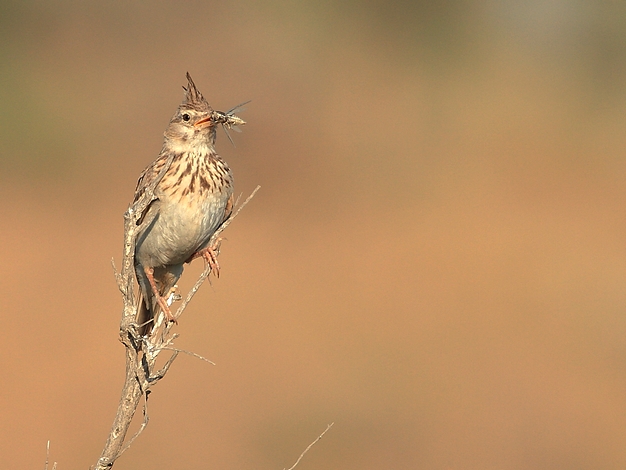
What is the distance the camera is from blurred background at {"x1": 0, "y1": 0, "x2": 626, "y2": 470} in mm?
9500

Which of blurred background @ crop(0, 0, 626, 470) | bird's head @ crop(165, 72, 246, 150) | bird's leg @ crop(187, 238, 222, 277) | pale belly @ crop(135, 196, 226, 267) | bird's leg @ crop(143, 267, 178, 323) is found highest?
bird's head @ crop(165, 72, 246, 150)

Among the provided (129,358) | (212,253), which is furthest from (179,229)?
(129,358)

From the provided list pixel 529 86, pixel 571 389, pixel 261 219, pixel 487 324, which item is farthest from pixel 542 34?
pixel 571 389

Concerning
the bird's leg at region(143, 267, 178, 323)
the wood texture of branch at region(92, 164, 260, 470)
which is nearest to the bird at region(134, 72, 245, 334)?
the bird's leg at region(143, 267, 178, 323)

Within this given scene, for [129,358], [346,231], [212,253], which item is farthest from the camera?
[346,231]

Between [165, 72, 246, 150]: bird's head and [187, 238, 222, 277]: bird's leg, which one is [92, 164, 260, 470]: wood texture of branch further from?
[165, 72, 246, 150]: bird's head

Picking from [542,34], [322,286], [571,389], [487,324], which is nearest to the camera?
[571,389]

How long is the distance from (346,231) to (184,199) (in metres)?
9.20

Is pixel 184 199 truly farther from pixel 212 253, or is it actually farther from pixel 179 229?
pixel 212 253

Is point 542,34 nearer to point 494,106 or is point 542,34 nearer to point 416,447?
point 494,106

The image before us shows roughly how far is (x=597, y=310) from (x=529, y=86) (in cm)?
837

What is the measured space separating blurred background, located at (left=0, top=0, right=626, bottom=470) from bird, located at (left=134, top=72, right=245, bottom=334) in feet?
11.7

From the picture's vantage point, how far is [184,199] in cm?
547

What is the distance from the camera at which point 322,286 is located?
12.8 metres
